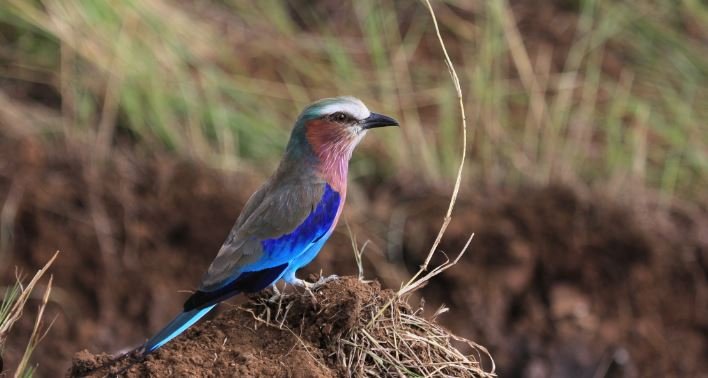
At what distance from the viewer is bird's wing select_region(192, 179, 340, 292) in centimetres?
482

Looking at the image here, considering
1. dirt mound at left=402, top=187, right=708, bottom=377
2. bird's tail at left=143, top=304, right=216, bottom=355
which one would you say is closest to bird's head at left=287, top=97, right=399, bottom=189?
bird's tail at left=143, top=304, right=216, bottom=355

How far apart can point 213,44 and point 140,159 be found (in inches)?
55.7

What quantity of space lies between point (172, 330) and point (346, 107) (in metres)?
1.40

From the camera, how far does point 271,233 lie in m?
5.00

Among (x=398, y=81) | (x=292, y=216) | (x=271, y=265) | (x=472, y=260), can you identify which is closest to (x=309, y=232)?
(x=292, y=216)

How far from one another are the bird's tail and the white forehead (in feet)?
3.96

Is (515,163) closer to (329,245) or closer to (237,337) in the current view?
(329,245)

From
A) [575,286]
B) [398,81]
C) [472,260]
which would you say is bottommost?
[575,286]

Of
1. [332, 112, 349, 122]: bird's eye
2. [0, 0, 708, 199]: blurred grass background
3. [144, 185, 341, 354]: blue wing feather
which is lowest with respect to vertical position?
[0, 0, 708, 199]: blurred grass background

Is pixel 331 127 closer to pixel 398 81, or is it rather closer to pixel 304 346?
pixel 304 346

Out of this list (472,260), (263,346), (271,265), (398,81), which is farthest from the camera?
(398,81)

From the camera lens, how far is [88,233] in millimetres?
8422

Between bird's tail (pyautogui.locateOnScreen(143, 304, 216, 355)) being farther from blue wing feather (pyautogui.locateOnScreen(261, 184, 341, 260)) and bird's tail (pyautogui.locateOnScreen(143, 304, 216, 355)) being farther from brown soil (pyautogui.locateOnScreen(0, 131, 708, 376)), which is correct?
brown soil (pyautogui.locateOnScreen(0, 131, 708, 376))

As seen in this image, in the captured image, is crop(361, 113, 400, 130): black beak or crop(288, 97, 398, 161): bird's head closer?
crop(288, 97, 398, 161): bird's head
